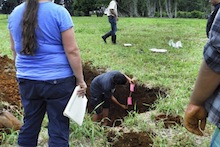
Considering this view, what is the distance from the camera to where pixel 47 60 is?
2.40 metres

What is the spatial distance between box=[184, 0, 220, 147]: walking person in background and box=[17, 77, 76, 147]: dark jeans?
1131 mm

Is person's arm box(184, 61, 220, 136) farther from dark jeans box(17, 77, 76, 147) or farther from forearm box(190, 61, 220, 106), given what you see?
dark jeans box(17, 77, 76, 147)

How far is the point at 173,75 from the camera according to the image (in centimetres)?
609

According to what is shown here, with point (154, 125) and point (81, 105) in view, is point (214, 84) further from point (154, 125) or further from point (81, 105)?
point (154, 125)

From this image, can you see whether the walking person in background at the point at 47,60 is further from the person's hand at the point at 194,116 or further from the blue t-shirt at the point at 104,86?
the blue t-shirt at the point at 104,86

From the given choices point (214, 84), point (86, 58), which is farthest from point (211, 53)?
point (86, 58)

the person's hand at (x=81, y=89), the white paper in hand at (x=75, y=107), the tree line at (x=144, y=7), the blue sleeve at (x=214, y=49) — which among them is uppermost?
the blue sleeve at (x=214, y=49)

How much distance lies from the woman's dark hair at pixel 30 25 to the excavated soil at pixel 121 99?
149 cm

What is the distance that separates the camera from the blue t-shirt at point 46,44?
2.29m

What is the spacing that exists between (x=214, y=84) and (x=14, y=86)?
432 centimetres

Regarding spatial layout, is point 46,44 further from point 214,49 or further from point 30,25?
point 214,49

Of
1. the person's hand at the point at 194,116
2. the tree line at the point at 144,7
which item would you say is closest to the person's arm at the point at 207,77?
the person's hand at the point at 194,116

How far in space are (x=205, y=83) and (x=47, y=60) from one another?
1.34 metres

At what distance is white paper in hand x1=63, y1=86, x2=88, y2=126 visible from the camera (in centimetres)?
246
